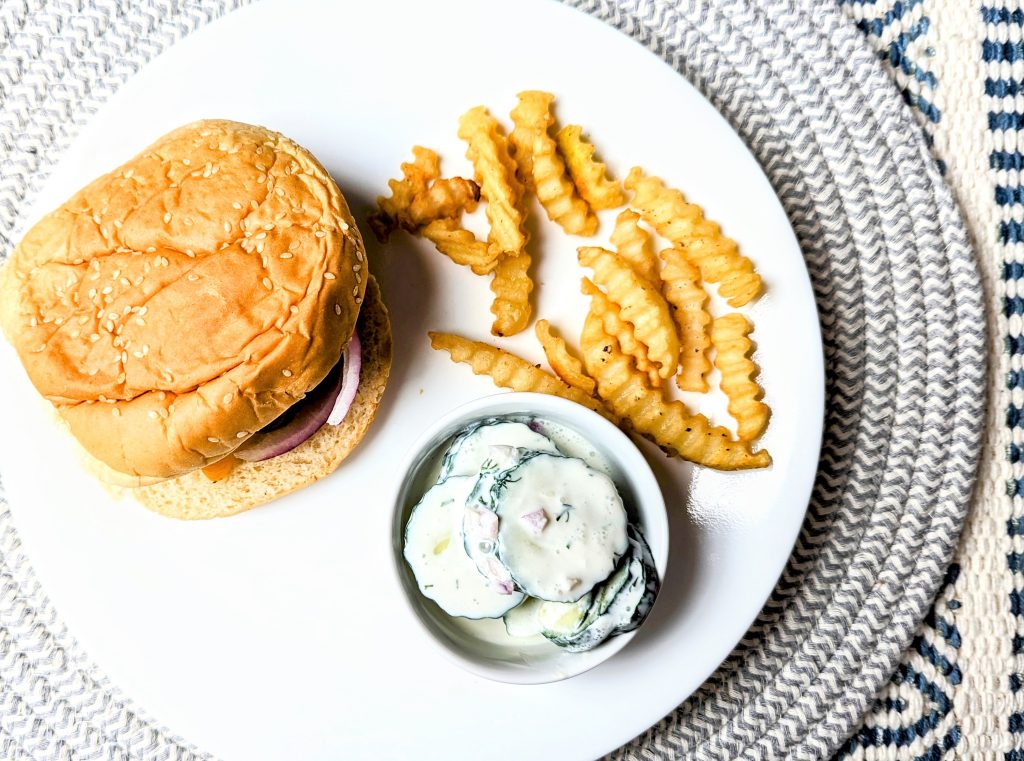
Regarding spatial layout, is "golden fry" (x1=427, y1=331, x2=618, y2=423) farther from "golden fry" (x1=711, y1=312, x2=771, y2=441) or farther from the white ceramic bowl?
"golden fry" (x1=711, y1=312, x2=771, y2=441)

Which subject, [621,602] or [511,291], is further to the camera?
[511,291]

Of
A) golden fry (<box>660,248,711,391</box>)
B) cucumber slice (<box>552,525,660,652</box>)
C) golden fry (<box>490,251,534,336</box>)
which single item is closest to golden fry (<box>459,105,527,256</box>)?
golden fry (<box>490,251,534,336</box>)

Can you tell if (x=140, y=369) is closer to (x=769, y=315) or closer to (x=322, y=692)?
(x=322, y=692)

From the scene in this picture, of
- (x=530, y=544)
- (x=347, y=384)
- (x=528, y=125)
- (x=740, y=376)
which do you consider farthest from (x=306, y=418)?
(x=740, y=376)

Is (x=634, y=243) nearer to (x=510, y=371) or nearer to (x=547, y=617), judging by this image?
(x=510, y=371)

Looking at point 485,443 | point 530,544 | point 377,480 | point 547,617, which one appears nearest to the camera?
point 530,544

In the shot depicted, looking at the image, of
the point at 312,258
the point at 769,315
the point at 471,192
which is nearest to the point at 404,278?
the point at 471,192
